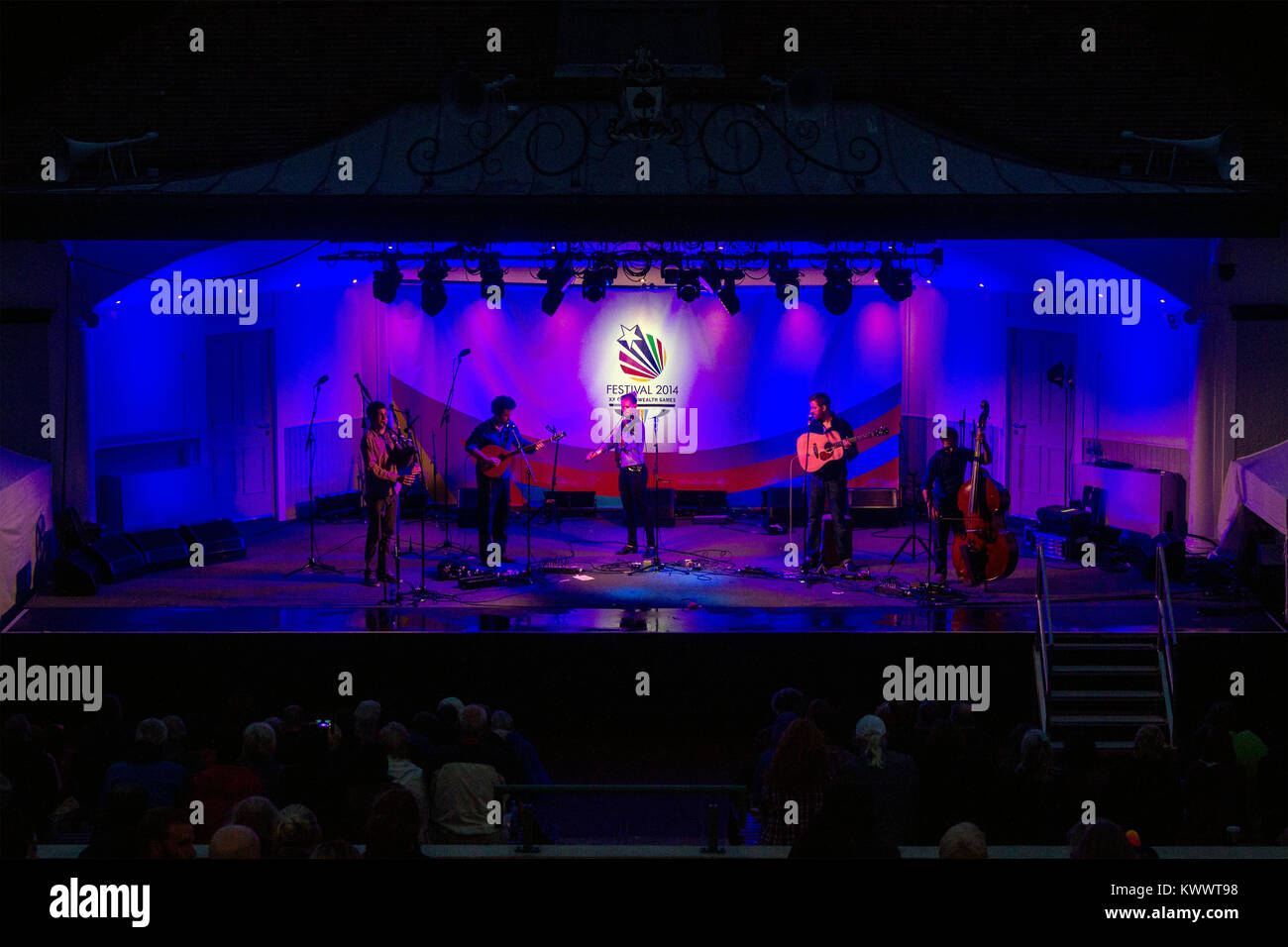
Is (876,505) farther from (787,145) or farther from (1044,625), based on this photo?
(1044,625)

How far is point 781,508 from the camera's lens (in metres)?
A: 17.4

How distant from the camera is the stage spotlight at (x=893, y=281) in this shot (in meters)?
13.9

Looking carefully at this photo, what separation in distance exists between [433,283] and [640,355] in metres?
5.13

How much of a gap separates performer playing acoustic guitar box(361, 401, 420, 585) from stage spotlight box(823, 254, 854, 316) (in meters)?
4.59

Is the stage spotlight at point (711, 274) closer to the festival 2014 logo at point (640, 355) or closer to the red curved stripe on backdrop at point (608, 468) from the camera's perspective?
the festival 2014 logo at point (640, 355)

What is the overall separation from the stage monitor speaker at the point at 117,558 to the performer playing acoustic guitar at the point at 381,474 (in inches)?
101

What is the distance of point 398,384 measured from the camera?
1889 cm

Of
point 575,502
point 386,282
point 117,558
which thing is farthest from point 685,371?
point 117,558

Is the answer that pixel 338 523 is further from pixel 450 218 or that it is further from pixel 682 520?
pixel 450 218

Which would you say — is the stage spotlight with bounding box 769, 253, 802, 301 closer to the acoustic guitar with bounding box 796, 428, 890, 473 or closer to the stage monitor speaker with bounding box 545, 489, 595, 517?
the acoustic guitar with bounding box 796, 428, 890, 473
